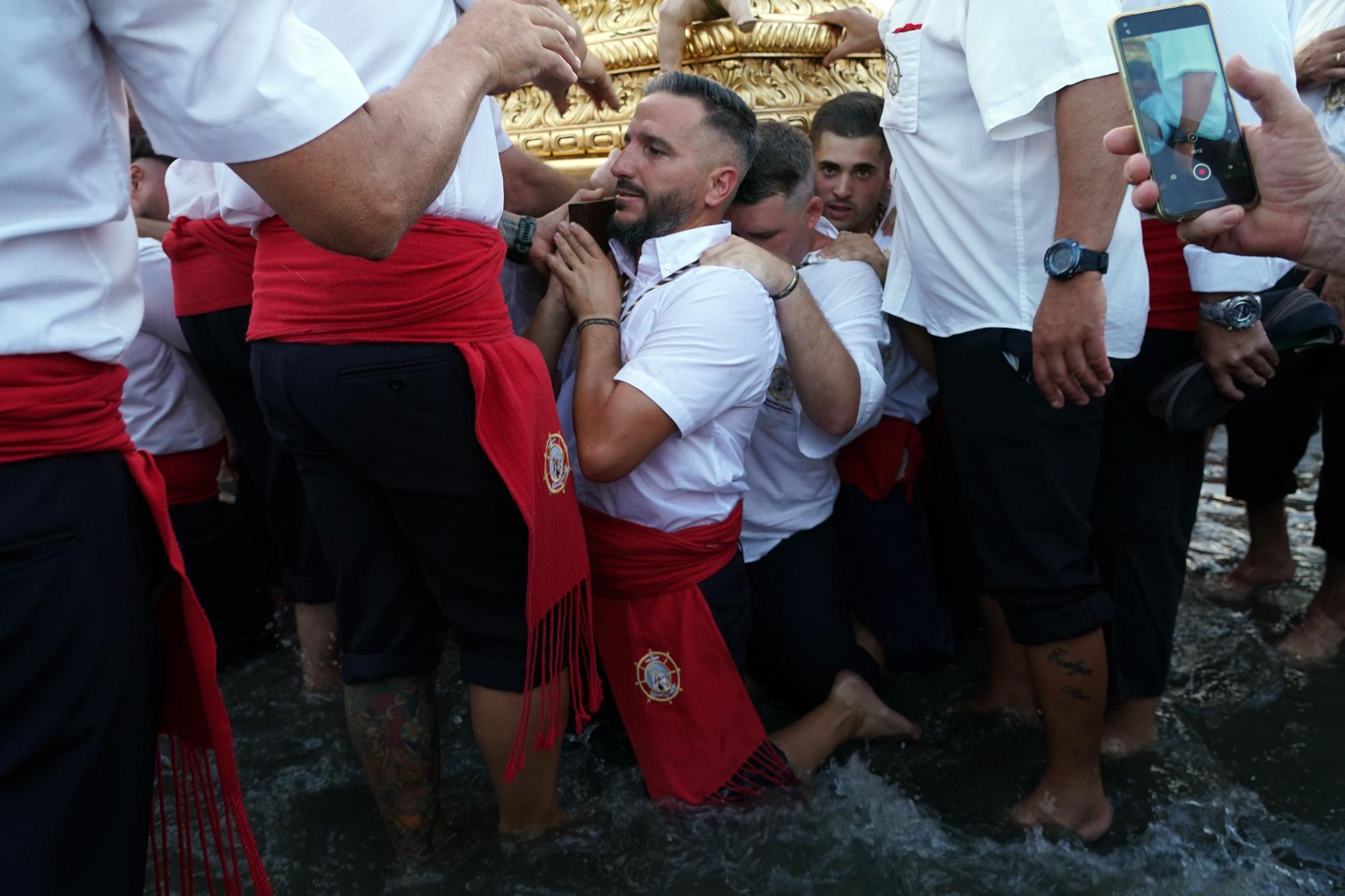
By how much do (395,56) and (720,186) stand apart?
82cm

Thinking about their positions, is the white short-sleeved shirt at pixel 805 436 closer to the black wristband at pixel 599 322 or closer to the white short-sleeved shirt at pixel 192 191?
the black wristband at pixel 599 322

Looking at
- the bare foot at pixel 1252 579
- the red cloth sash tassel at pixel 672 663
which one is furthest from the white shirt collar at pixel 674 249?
the bare foot at pixel 1252 579

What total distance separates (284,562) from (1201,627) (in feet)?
7.47

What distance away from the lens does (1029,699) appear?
7.45ft

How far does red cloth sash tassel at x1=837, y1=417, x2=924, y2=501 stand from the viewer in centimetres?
236

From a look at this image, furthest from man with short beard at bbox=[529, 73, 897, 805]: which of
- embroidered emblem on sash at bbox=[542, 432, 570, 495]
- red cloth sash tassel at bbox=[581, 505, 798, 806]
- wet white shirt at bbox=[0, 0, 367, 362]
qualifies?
wet white shirt at bbox=[0, 0, 367, 362]

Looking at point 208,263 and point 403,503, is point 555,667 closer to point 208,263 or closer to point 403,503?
point 403,503

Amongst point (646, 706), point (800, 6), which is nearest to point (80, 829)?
point (646, 706)

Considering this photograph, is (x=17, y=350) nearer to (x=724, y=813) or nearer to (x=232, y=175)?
(x=232, y=175)

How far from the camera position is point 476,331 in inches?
61.4

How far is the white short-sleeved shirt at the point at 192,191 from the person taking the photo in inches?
85.4

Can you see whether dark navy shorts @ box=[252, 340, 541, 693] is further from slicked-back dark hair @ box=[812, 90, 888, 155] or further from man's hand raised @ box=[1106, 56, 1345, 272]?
slicked-back dark hair @ box=[812, 90, 888, 155]

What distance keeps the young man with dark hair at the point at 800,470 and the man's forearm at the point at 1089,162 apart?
0.58 meters

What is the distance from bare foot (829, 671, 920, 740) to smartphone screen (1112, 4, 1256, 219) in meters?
1.27
